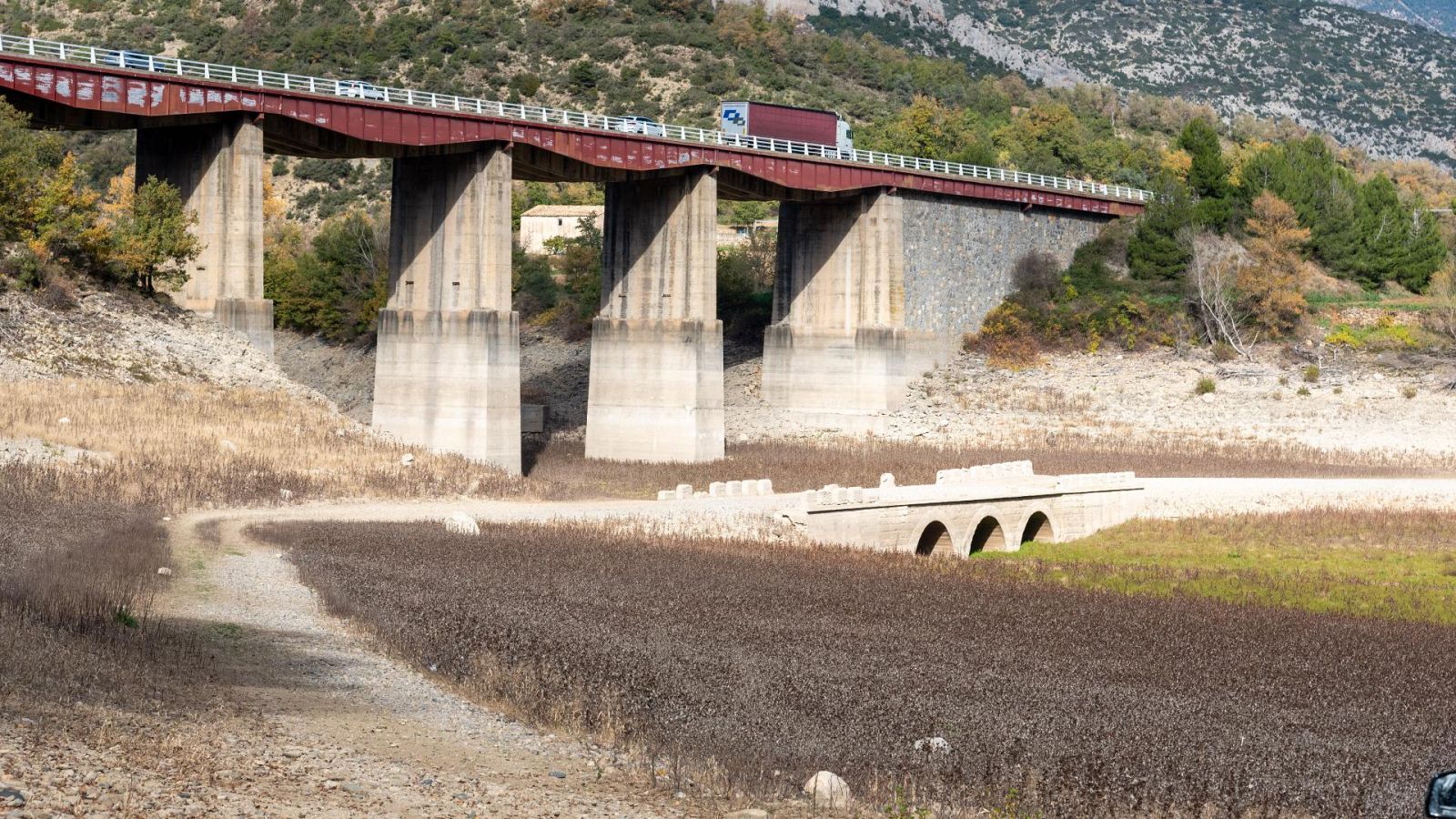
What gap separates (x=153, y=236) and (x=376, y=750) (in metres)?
47.7

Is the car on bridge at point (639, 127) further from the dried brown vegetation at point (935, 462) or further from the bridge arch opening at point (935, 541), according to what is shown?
the bridge arch opening at point (935, 541)

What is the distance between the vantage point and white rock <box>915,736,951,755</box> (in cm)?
2150

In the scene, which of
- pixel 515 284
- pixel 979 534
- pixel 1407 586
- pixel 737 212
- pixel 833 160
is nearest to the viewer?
pixel 1407 586

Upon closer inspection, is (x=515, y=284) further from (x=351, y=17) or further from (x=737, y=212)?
(x=351, y=17)

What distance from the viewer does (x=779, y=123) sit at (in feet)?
312

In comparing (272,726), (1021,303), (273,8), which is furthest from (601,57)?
(272,726)

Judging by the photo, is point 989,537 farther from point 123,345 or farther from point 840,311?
point 840,311

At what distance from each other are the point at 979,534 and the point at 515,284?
6931cm

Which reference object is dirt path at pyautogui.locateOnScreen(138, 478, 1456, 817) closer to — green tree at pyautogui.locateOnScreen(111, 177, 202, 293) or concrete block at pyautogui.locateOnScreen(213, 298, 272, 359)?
green tree at pyautogui.locateOnScreen(111, 177, 202, 293)

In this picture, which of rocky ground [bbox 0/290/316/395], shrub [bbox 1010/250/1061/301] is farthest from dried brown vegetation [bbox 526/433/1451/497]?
shrub [bbox 1010/250/1061/301]

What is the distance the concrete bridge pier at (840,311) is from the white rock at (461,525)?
5352cm

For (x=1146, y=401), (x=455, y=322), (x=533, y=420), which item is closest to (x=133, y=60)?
(x=455, y=322)

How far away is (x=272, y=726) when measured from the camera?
2056cm

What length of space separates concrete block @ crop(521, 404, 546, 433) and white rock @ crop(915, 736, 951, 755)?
252 ft
